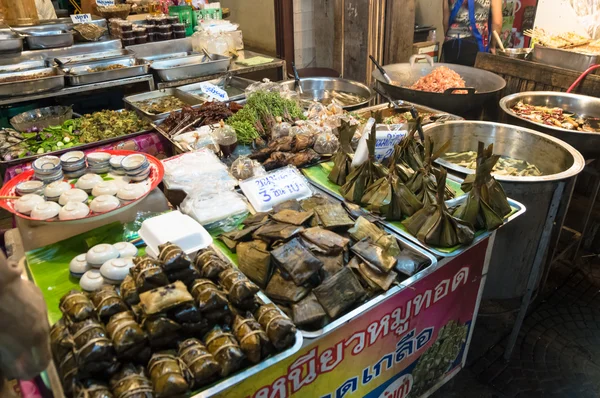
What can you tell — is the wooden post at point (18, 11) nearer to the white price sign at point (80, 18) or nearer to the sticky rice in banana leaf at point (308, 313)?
the white price sign at point (80, 18)

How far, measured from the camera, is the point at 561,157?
9.50ft

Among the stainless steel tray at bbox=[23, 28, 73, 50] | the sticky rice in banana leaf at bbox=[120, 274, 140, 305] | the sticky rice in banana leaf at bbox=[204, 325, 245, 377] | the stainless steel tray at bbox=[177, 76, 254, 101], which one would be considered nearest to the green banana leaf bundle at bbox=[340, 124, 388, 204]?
the sticky rice in banana leaf at bbox=[204, 325, 245, 377]

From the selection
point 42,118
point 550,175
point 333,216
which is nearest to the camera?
point 333,216

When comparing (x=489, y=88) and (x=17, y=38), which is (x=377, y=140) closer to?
(x=489, y=88)

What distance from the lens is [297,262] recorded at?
1717 mm

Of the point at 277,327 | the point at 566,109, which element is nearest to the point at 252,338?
the point at 277,327

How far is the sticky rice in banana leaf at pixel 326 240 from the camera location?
1.87 m

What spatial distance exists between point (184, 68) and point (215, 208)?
3089 millimetres

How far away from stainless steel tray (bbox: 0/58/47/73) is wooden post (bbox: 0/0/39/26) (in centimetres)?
145

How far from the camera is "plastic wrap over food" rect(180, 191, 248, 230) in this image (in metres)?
2.12

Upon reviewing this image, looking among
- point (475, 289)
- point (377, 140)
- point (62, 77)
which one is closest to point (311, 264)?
point (377, 140)

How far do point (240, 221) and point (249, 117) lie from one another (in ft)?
4.03

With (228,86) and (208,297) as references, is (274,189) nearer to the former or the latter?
(208,297)

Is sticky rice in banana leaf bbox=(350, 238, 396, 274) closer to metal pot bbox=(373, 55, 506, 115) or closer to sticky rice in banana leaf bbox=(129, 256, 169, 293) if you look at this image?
sticky rice in banana leaf bbox=(129, 256, 169, 293)
